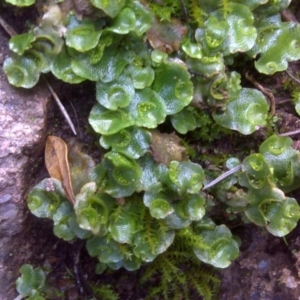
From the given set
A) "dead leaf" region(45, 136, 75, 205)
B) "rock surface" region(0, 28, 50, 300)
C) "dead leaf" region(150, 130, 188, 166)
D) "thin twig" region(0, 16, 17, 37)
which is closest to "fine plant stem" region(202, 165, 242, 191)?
"dead leaf" region(150, 130, 188, 166)

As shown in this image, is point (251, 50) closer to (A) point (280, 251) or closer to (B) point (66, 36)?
(B) point (66, 36)

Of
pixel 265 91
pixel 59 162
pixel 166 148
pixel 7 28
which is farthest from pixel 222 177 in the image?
pixel 7 28

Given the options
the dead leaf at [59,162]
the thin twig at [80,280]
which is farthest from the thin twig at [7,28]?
the thin twig at [80,280]

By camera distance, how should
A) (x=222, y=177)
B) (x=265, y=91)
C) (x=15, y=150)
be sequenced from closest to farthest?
(x=15, y=150)
(x=222, y=177)
(x=265, y=91)

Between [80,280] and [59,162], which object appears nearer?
[59,162]

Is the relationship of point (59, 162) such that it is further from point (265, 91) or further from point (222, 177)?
point (265, 91)

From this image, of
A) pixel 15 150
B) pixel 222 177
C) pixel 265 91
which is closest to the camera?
pixel 15 150
